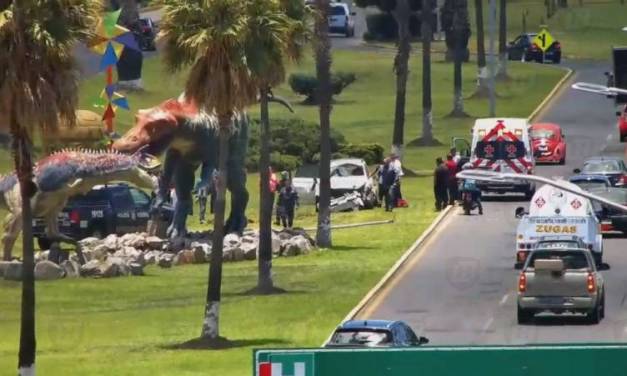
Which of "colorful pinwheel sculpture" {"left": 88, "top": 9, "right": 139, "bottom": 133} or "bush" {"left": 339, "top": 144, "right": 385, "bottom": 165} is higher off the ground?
"colorful pinwheel sculpture" {"left": 88, "top": 9, "right": 139, "bottom": 133}

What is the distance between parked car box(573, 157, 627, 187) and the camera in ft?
204

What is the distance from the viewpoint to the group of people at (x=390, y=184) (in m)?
63.3

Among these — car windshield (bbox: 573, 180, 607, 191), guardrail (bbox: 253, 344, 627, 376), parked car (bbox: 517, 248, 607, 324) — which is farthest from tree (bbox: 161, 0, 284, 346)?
guardrail (bbox: 253, 344, 627, 376)

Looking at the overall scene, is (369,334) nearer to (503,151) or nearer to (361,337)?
(361,337)

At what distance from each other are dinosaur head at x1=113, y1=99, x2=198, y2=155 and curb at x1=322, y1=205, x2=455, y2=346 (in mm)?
7513

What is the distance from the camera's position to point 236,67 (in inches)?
1601

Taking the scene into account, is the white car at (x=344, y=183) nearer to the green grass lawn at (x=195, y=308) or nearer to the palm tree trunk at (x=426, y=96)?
the green grass lawn at (x=195, y=308)

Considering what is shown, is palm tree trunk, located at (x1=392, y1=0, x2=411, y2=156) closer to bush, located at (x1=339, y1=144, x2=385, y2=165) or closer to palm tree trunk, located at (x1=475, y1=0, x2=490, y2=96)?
bush, located at (x1=339, y1=144, x2=385, y2=165)

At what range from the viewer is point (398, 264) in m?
50.3

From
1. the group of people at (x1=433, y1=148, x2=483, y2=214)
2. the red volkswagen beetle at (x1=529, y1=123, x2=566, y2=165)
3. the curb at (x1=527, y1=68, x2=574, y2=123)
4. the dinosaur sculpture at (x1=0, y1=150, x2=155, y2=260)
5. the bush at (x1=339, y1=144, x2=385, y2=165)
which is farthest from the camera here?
the curb at (x1=527, y1=68, x2=574, y2=123)

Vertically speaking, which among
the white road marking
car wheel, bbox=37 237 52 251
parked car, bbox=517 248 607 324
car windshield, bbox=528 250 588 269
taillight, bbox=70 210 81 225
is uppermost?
→ car windshield, bbox=528 250 588 269

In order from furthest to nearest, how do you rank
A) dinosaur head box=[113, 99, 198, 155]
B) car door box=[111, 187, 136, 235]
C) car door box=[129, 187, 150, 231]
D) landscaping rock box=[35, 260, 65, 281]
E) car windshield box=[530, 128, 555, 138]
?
car windshield box=[530, 128, 555, 138], car door box=[129, 187, 150, 231], car door box=[111, 187, 136, 235], dinosaur head box=[113, 99, 198, 155], landscaping rock box=[35, 260, 65, 281]

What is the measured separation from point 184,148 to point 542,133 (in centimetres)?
2181

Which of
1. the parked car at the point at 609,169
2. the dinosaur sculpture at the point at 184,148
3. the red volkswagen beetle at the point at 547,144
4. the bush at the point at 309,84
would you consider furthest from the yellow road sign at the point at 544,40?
the dinosaur sculpture at the point at 184,148
